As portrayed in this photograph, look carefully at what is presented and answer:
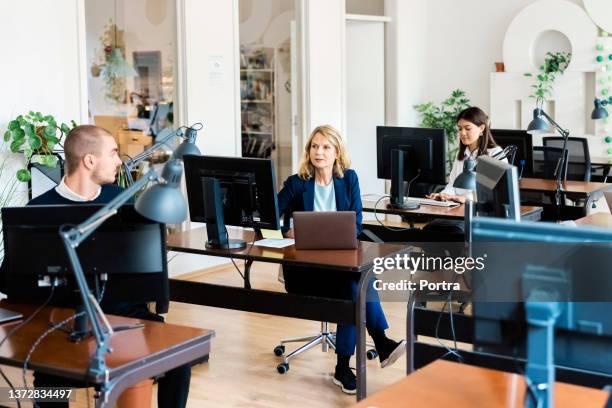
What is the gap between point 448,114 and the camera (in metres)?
10.1

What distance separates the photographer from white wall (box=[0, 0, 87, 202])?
5.82 m

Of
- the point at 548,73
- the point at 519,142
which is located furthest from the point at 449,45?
the point at 519,142

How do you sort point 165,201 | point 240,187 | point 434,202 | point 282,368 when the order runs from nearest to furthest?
point 165,201
point 240,187
point 282,368
point 434,202

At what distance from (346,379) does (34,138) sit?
249cm

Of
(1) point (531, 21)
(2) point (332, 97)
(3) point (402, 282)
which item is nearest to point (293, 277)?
(3) point (402, 282)

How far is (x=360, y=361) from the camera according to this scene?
4.20 meters

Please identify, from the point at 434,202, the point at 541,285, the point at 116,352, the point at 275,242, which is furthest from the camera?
the point at 434,202

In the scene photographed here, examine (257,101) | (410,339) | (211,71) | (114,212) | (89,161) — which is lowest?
(410,339)

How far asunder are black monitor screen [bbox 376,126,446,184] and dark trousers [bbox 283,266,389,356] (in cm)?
127

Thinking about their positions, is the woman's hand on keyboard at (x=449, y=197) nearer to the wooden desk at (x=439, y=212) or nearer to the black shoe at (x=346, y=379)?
the wooden desk at (x=439, y=212)

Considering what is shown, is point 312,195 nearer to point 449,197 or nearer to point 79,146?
point 449,197

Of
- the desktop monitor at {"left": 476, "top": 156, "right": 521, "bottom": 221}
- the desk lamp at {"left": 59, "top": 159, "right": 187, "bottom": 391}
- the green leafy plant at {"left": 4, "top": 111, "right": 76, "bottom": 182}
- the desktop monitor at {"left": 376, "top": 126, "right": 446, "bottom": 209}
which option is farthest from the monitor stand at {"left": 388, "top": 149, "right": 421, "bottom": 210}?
the desk lamp at {"left": 59, "top": 159, "right": 187, "bottom": 391}

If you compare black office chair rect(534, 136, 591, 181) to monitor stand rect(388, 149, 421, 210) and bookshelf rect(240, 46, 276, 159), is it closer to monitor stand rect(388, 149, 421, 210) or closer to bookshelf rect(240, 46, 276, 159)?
monitor stand rect(388, 149, 421, 210)

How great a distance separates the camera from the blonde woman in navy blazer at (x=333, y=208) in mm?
4652
